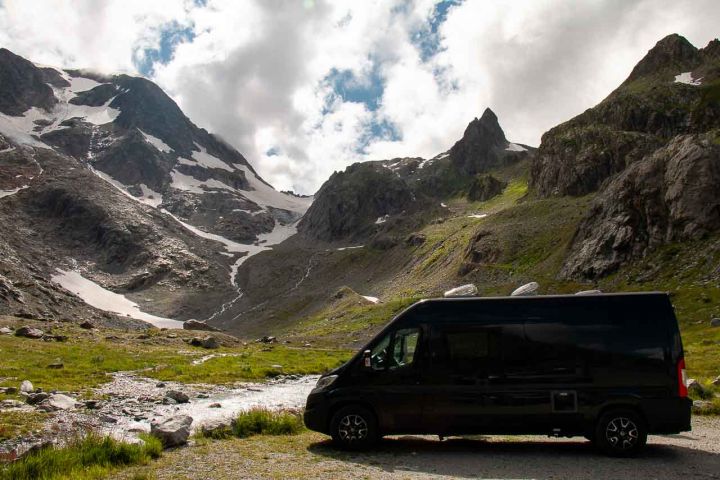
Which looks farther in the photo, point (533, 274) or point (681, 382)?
point (533, 274)

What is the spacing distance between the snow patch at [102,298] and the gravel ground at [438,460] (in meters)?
151

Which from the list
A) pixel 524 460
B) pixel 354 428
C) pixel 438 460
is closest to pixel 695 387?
pixel 524 460

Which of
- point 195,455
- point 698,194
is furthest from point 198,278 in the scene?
point 195,455

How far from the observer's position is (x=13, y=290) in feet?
307

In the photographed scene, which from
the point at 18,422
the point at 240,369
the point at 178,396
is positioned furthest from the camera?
the point at 240,369

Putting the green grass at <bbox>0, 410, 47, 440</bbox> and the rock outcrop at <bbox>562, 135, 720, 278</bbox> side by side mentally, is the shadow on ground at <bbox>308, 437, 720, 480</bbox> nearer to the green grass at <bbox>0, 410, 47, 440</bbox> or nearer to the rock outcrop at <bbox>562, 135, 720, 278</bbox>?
the green grass at <bbox>0, 410, 47, 440</bbox>

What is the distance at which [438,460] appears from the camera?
12633 mm

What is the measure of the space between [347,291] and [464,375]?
13679 centimetres

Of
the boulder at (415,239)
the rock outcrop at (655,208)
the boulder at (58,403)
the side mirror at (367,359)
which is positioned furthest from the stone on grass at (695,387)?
the boulder at (415,239)

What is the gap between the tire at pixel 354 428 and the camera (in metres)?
13.7

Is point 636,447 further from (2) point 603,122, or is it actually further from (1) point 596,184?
(2) point 603,122

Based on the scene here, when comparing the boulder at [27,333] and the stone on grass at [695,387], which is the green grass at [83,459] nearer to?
the stone on grass at [695,387]

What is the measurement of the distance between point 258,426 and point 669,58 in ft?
621

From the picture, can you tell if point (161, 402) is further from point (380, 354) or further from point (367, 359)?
point (380, 354)
